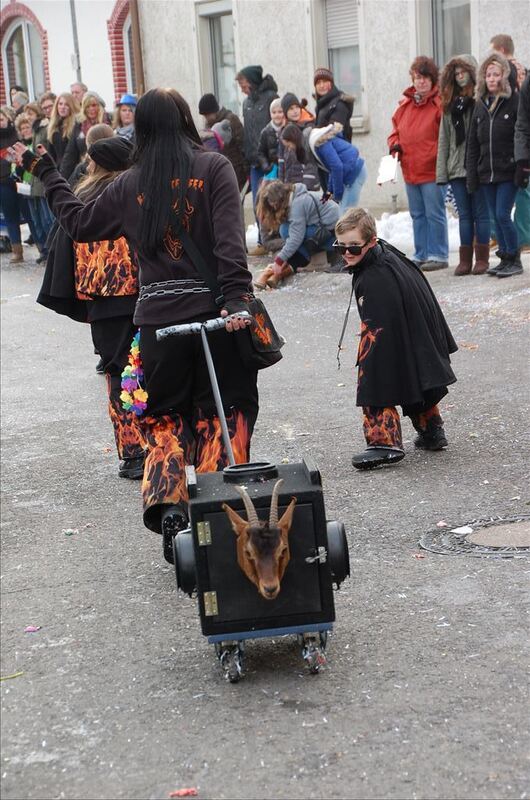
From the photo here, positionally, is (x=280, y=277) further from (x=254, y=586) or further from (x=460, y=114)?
(x=254, y=586)

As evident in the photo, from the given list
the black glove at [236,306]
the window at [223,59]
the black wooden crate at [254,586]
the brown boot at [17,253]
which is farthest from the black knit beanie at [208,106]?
the black wooden crate at [254,586]

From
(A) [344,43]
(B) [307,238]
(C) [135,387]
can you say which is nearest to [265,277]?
(B) [307,238]

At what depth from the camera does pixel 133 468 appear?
7734mm

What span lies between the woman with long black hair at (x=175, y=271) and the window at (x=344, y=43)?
14.8 meters

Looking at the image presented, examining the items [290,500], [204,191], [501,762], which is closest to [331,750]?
[501,762]

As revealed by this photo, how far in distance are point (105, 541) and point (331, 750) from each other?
2.79 metres

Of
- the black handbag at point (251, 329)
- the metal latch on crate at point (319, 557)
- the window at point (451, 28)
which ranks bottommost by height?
the metal latch on crate at point (319, 557)

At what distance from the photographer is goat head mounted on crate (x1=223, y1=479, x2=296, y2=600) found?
4.30 m

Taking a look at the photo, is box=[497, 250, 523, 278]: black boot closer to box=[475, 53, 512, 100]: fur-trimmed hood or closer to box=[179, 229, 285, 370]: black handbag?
box=[475, 53, 512, 100]: fur-trimmed hood

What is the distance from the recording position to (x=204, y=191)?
5.25 m

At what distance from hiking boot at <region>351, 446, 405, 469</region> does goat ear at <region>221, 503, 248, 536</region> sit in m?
3.07

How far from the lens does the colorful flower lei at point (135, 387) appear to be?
5621 mm

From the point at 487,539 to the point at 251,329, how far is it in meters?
1.54

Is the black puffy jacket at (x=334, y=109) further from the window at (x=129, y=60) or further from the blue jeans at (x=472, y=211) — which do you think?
the window at (x=129, y=60)
